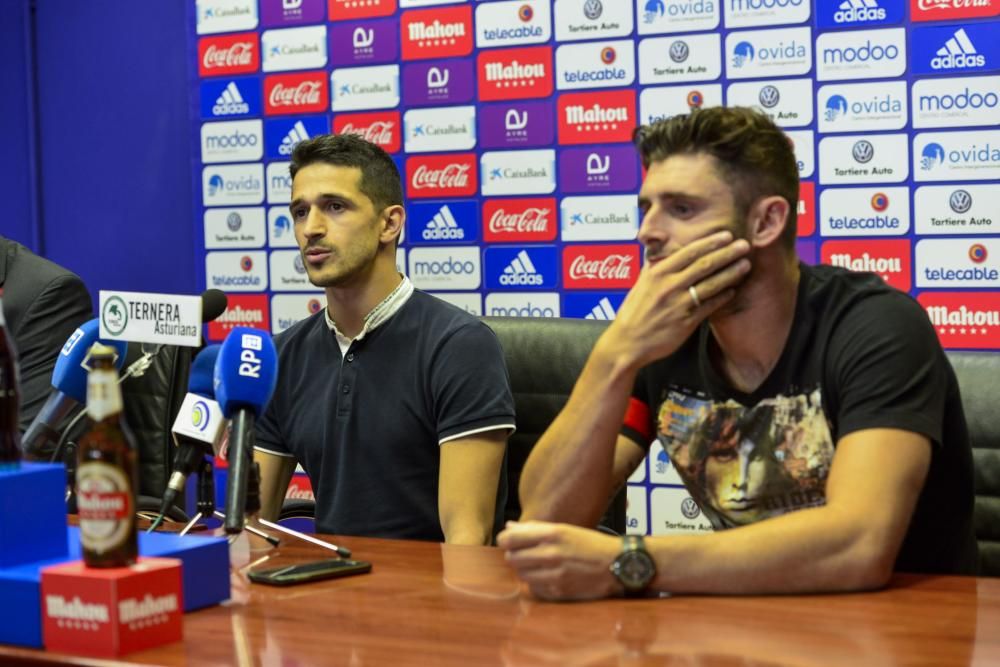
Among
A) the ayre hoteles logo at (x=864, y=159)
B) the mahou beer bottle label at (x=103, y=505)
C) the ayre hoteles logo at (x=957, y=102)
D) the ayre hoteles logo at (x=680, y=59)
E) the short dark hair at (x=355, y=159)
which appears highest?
the ayre hoteles logo at (x=680, y=59)

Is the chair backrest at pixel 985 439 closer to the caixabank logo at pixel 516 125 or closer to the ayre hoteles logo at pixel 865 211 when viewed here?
the ayre hoteles logo at pixel 865 211

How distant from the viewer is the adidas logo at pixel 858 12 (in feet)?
12.6

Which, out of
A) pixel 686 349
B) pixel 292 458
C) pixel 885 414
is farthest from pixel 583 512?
pixel 292 458

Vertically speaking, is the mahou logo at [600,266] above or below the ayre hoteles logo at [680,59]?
below

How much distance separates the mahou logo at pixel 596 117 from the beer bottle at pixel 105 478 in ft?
9.70

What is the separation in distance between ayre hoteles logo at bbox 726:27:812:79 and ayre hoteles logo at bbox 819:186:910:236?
0.39 metres

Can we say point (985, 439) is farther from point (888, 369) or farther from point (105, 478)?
point (105, 478)

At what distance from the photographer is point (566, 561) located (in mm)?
1595

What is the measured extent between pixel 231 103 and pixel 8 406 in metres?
3.41

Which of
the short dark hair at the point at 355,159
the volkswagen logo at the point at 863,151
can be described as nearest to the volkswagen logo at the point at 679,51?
the volkswagen logo at the point at 863,151

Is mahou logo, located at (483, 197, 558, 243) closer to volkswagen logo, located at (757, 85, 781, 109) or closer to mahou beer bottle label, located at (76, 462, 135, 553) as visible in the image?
volkswagen logo, located at (757, 85, 781, 109)

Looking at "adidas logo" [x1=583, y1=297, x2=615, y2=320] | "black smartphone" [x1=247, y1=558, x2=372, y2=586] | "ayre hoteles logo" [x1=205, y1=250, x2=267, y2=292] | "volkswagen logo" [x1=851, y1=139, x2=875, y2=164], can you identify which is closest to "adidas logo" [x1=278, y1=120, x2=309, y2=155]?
"ayre hoteles logo" [x1=205, y1=250, x2=267, y2=292]

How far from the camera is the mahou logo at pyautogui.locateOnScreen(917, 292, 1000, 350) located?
379 cm

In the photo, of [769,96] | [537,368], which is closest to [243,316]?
[769,96]
